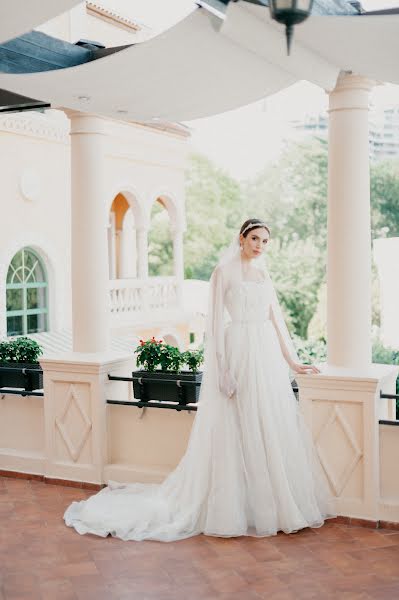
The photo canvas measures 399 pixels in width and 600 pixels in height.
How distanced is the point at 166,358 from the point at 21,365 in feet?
4.87

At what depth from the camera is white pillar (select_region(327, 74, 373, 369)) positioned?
5.43m

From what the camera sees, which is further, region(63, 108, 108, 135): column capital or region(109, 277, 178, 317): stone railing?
region(109, 277, 178, 317): stone railing

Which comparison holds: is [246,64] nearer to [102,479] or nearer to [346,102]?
[346,102]

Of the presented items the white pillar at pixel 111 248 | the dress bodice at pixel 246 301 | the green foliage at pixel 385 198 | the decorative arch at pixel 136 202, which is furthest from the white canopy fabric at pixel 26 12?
the green foliage at pixel 385 198

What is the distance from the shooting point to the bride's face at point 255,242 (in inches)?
209

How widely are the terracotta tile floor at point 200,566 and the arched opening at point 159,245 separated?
108 feet

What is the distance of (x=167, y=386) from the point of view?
602 centimetres

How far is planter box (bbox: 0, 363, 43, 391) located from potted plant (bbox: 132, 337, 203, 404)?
3.50ft

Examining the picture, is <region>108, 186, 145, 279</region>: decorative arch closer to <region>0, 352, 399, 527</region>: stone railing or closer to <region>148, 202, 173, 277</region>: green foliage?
<region>0, 352, 399, 527</region>: stone railing

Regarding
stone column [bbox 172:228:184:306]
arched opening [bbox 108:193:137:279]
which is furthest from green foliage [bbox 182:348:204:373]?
stone column [bbox 172:228:184:306]

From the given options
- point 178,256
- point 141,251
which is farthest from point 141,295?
point 178,256

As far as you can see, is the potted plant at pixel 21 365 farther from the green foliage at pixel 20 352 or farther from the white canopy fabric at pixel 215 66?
the white canopy fabric at pixel 215 66

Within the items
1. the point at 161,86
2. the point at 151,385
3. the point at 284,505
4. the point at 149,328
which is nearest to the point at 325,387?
the point at 284,505

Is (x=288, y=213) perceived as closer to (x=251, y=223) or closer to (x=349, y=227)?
(x=349, y=227)
